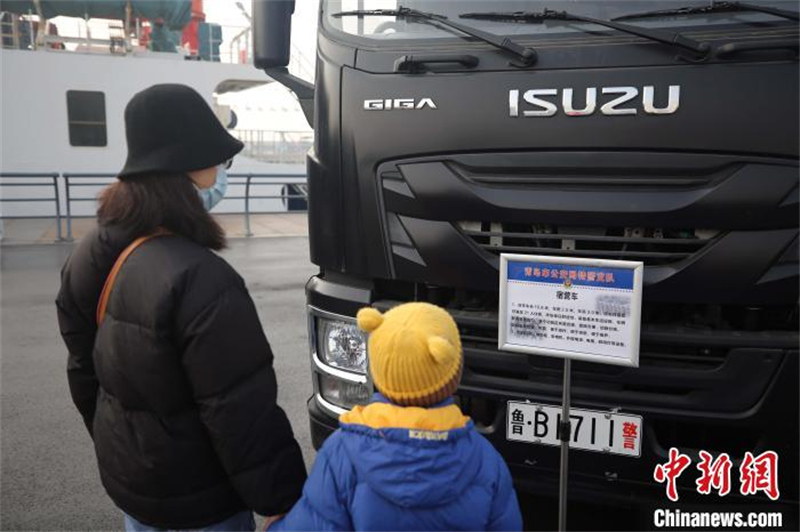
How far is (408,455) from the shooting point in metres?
1.39

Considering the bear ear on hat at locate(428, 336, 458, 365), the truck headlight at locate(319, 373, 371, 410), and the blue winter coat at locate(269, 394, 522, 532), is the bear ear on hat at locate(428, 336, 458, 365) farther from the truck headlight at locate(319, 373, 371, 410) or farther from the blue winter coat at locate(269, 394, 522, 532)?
the truck headlight at locate(319, 373, 371, 410)

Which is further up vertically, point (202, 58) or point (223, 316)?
point (202, 58)

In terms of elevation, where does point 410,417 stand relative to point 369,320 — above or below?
below

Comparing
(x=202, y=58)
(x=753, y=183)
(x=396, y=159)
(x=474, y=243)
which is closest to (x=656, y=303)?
(x=753, y=183)

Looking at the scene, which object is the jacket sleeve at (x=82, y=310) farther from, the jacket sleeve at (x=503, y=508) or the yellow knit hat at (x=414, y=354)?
the jacket sleeve at (x=503, y=508)

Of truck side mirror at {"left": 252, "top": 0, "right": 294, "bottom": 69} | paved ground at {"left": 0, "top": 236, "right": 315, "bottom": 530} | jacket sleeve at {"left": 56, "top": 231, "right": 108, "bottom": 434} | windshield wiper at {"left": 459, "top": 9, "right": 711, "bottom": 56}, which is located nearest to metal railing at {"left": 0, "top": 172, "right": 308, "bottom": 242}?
paved ground at {"left": 0, "top": 236, "right": 315, "bottom": 530}

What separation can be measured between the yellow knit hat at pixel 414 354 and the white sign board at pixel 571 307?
28.4 inches

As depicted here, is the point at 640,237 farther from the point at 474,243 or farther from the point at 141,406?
the point at 141,406

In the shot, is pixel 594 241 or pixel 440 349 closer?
pixel 440 349

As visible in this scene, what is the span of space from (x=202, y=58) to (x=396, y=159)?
17020 mm

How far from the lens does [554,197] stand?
7.14 feet

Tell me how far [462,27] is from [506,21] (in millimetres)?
174

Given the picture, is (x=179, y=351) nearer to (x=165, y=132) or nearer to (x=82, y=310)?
(x=82, y=310)

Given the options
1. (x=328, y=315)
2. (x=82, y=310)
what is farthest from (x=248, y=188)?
(x=82, y=310)
